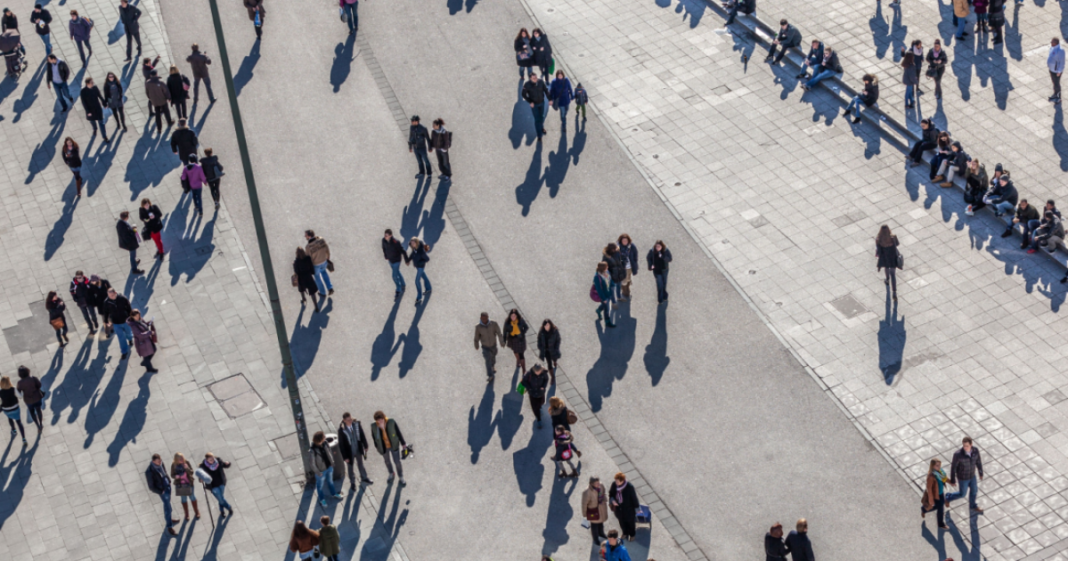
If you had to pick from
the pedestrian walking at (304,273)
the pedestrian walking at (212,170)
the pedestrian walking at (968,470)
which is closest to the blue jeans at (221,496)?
the pedestrian walking at (304,273)

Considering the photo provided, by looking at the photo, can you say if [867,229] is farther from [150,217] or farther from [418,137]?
[150,217]

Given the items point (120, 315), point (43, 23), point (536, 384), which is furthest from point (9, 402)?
point (43, 23)

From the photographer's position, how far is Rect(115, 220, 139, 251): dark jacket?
87.4 feet

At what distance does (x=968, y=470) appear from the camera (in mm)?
21500

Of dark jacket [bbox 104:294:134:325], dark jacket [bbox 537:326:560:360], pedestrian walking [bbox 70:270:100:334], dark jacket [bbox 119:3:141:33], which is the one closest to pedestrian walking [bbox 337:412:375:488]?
dark jacket [bbox 537:326:560:360]

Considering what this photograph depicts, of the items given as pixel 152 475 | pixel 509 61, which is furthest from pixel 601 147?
pixel 152 475

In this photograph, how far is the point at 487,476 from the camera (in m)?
23.0

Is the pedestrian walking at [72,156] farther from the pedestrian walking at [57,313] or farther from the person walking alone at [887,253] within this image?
the person walking alone at [887,253]

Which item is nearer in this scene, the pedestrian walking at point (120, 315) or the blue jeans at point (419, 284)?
the pedestrian walking at point (120, 315)

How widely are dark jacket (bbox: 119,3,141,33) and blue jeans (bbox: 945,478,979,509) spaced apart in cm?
2104

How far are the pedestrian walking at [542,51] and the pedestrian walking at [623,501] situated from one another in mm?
12974

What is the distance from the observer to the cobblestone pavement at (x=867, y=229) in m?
23.2

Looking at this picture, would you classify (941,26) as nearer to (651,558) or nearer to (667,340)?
(667,340)

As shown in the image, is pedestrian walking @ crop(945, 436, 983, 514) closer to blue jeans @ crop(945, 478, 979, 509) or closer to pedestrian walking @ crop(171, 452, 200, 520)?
blue jeans @ crop(945, 478, 979, 509)
